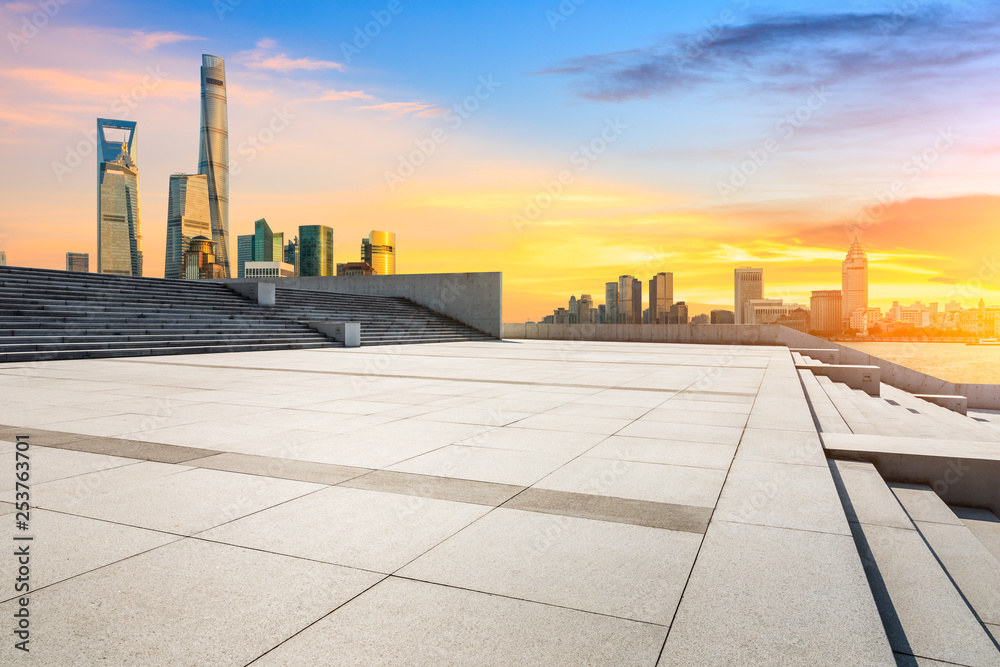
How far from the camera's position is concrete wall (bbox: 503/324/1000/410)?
3123 cm

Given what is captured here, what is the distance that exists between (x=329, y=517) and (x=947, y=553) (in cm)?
452

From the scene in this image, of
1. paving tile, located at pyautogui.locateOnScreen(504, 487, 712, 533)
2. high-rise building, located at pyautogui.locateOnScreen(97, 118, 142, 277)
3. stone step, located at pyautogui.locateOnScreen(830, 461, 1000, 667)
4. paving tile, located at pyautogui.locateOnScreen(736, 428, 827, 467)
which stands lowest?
stone step, located at pyautogui.locateOnScreen(830, 461, 1000, 667)

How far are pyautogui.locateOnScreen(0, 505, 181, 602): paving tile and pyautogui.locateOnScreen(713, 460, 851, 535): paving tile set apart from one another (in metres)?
3.56

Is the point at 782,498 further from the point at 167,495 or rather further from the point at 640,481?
the point at 167,495

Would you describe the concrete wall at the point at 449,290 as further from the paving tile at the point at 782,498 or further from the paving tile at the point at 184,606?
the paving tile at the point at 184,606

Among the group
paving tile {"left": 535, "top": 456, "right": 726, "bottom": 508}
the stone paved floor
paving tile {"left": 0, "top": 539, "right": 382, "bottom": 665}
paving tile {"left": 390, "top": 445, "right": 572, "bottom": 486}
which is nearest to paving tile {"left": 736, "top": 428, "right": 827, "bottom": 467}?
the stone paved floor

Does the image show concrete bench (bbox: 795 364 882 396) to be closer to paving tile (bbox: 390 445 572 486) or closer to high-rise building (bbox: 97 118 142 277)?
paving tile (bbox: 390 445 572 486)

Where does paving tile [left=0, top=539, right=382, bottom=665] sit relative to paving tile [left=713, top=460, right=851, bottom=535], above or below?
below

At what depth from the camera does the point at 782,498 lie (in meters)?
4.18

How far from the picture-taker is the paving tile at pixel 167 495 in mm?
3740

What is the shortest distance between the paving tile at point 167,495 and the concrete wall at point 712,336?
31.1 meters

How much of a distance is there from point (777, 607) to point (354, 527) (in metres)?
2.37

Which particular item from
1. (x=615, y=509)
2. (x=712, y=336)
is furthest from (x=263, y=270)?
(x=615, y=509)

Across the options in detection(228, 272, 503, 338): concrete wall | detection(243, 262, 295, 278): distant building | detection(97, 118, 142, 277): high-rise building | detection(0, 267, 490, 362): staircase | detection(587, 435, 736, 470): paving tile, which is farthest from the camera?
detection(97, 118, 142, 277): high-rise building
